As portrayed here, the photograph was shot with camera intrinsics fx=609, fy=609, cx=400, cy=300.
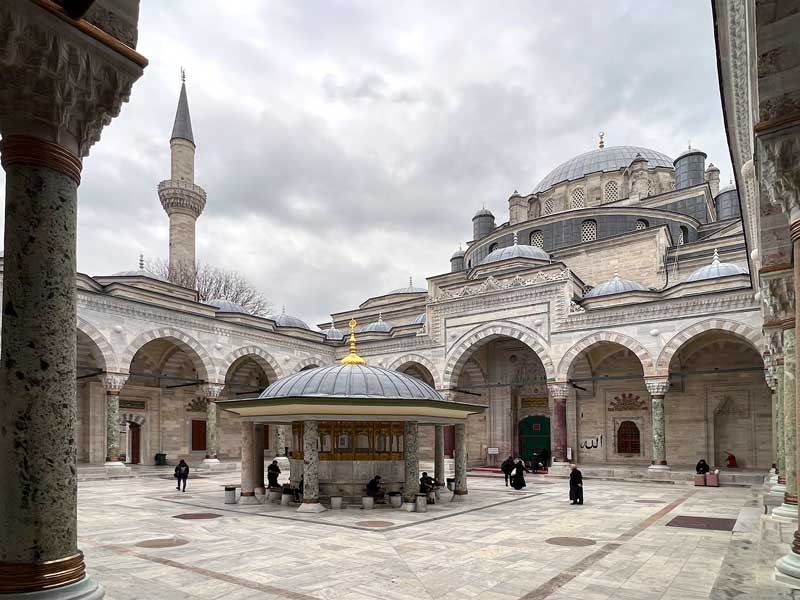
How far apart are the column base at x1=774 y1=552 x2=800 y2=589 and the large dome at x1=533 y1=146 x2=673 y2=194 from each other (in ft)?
83.3

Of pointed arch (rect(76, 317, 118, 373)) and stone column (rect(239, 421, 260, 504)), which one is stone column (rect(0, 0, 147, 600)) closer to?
stone column (rect(239, 421, 260, 504))

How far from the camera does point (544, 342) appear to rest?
20.0 metres

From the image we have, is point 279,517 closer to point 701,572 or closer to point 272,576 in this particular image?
point 272,576

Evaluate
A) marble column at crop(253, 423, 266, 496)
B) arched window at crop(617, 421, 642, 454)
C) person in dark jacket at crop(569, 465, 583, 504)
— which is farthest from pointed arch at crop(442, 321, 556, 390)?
marble column at crop(253, 423, 266, 496)

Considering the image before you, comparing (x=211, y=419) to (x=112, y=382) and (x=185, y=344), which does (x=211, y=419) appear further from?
(x=112, y=382)

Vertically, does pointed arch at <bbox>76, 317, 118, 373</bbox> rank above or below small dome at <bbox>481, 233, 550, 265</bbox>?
below

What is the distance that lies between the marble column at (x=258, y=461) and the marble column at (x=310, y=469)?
5.85 feet

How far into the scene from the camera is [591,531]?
9.12m

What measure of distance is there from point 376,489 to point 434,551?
3.72 metres

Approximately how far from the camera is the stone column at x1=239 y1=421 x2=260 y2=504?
1181 centimetres

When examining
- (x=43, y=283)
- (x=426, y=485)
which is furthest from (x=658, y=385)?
(x=43, y=283)

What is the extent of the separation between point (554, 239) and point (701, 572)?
69.3 feet

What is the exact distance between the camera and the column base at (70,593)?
287 centimetres

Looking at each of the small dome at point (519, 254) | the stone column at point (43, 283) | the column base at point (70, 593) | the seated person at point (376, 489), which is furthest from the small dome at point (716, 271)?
the column base at point (70, 593)
